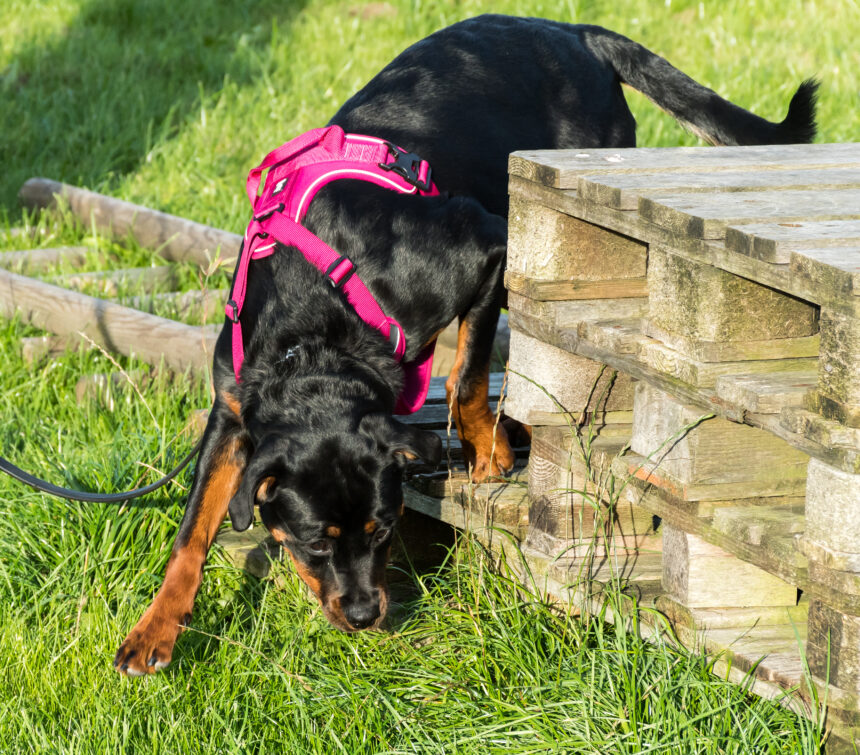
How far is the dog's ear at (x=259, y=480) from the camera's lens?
2.87 metres

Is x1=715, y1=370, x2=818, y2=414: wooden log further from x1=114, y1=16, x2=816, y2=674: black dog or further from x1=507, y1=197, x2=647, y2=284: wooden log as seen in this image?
x1=114, y1=16, x2=816, y2=674: black dog

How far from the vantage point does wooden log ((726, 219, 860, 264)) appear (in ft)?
7.00

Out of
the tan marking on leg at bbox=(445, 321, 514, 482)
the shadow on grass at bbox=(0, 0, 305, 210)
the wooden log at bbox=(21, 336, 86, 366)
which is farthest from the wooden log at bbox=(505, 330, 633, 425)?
the shadow on grass at bbox=(0, 0, 305, 210)

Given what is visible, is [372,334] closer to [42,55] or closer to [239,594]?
[239,594]

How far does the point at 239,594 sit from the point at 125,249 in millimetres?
3842

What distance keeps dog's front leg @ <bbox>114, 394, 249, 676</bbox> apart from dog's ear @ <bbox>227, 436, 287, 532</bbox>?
0.80 ft

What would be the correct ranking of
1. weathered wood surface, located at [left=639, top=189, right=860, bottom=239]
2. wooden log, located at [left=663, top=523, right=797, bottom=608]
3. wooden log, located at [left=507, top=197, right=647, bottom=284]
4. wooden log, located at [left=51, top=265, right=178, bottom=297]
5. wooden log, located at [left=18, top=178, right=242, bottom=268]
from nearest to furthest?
1. weathered wood surface, located at [left=639, top=189, right=860, bottom=239]
2. wooden log, located at [left=663, top=523, right=797, bottom=608]
3. wooden log, located at [left=507, top=197, right=647, bottom=284]
4. wooden log, located at [left=51, top=265, right=178, bottom=297]
5. wooden log, located at [left=18, top=178, right=242, bottom=268]

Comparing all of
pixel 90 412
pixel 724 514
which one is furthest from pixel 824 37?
pixel 724 514

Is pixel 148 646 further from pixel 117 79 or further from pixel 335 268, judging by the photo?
pixel 117 79

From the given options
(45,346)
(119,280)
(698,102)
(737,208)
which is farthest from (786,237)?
(119,280)

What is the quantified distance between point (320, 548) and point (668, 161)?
138 centimetres

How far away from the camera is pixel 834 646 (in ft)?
7.37

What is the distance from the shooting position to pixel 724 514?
248 cm

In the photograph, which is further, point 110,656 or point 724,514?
point 110,656
